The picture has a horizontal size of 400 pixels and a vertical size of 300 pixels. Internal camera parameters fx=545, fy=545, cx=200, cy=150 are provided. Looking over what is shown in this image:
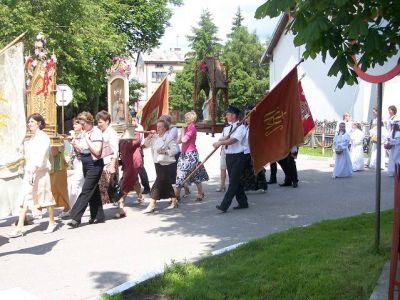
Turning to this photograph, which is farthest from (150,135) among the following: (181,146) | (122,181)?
(122,181)

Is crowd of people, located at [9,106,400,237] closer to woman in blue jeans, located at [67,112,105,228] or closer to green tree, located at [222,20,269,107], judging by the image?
woman in blue jeans, located at [67,112,105,228]

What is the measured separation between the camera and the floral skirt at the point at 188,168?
35.1ft

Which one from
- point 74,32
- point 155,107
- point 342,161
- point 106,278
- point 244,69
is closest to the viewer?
point 106,278

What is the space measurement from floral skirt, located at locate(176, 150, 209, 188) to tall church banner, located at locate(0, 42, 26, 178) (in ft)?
15.5

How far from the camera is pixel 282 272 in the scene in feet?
18.0

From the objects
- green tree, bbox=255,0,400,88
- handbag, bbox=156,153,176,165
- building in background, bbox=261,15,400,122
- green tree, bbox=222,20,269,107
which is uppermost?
green tree, bbox=222,20,269,107

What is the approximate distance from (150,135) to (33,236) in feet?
12.5

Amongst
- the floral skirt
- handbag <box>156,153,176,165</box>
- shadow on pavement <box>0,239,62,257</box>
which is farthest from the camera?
the floral skirt

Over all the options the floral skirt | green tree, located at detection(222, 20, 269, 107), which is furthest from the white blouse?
green tree, located at detection(222, 20, 269, 107)

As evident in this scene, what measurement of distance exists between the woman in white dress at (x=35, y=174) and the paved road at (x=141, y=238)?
1.45 feet

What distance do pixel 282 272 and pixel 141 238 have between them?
2798 mm

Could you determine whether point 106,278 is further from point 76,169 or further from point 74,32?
point 74,32

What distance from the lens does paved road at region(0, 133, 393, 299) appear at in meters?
5.84

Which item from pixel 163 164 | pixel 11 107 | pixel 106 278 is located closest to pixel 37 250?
pixel 106 278
